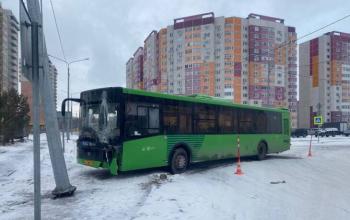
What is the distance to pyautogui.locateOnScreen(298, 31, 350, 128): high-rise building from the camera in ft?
293

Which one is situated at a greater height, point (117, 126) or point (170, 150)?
point (117, 126)

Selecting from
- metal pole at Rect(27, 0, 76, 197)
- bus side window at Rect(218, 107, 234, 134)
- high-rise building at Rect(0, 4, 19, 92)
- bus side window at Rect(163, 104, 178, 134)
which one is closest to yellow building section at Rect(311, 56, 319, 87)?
high-rise building at Rect(0, 4, 19, 92)

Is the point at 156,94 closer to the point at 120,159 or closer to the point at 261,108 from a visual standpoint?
the point at 120,159

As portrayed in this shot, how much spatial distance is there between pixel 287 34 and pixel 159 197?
3306 inches

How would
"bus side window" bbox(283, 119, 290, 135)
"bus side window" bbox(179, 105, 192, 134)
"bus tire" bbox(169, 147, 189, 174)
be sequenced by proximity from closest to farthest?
"bus tire" bbox(169, 147, 189, 174), "bus side window" bbox(179, 105, 192, 134), "bus side window" bbox(283, 119, 290, 135)

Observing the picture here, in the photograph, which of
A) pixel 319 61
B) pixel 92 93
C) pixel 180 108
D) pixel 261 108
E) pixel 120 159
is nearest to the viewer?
pixel 120 159

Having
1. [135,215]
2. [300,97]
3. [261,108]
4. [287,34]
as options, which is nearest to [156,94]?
[135,215]

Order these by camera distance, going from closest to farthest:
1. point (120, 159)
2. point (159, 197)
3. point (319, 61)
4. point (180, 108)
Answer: point (159, 197) < point (120, 159) < point (180, 108) < point (319, 61)

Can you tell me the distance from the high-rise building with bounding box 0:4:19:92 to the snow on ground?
9659cm

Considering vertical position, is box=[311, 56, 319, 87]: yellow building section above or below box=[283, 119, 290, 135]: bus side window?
above

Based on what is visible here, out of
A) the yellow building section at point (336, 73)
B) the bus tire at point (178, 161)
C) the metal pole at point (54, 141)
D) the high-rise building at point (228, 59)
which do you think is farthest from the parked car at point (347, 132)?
the metal pole at point (54, 141)

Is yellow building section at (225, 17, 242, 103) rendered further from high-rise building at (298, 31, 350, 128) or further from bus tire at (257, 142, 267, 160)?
bus tire at (257, 142, 267, 160)

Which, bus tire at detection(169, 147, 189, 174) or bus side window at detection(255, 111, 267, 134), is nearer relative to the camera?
bus tire at detection(169, 147, 189, 174)

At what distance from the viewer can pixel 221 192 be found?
9.16 metres
